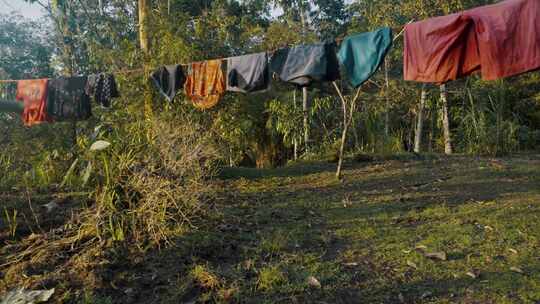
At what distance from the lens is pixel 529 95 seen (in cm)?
1091

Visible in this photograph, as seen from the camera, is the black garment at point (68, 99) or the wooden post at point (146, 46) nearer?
the wooden post at point (146, 46)

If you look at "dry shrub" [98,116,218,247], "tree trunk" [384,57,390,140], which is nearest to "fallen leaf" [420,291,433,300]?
"dry shrub" [98,116,218,247]

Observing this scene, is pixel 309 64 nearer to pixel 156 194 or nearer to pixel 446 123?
pixel 156 194

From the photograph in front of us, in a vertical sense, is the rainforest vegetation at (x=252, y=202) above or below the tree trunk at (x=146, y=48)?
below

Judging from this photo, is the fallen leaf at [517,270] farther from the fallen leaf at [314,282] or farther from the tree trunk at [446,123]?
the tree trunk at [446,123]

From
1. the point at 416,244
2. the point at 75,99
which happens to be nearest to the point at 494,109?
the point at 416,244

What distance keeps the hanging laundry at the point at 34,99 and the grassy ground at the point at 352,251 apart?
319 centimetres

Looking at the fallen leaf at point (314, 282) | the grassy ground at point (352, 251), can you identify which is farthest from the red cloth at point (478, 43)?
the fallen leaf at point (314, 282)

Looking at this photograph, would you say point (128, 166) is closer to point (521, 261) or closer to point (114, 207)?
point (114, 207)

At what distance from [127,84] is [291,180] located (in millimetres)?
2602

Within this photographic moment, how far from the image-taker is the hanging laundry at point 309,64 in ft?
15.5

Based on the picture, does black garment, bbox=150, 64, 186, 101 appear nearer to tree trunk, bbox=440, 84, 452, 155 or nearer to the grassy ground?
the grassy ground

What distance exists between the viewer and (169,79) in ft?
18.6

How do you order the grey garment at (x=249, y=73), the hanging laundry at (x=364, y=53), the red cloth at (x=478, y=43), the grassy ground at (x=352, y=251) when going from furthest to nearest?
1. the grey garment at (x=249, y=73)
2. the hanging laundry at (x=364, y=53)
3. the red cloth at (x=478, y=43)
4. the grassy ground at (x=352, y=251)
